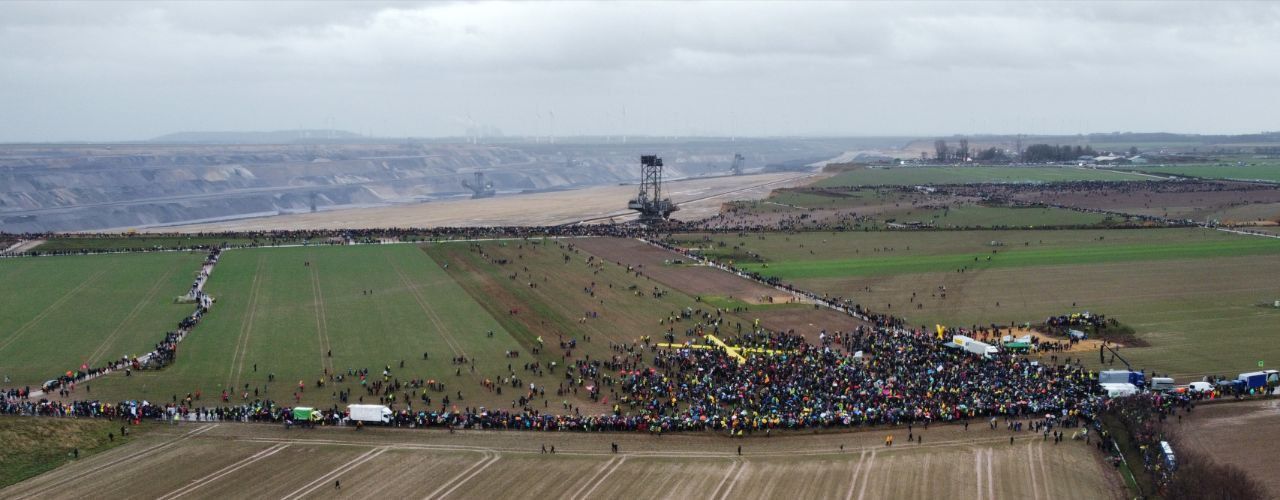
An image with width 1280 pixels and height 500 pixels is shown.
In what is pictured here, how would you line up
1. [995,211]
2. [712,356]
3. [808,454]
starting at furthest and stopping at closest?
[995,211] → [712,356] → [808,454]

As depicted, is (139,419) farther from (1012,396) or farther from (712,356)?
(1012,396)

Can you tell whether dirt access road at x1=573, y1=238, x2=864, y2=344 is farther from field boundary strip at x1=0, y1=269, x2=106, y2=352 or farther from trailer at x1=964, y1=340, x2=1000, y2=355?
field boundary strip at x1=0, y1=269, x2=106, y2=352

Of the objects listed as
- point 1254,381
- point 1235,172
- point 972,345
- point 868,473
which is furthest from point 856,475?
point 1235,172

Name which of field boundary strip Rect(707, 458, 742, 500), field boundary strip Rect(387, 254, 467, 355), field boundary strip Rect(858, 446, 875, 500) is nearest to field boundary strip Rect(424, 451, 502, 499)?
field boundary strip Rect(707, 458, 742, 500)

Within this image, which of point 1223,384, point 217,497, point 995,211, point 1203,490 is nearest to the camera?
point 1203,490

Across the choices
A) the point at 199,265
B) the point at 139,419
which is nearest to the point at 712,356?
the point at 139,419

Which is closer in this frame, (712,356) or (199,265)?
(712,356)

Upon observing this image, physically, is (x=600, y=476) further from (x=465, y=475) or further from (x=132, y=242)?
(x=132, y=242)
